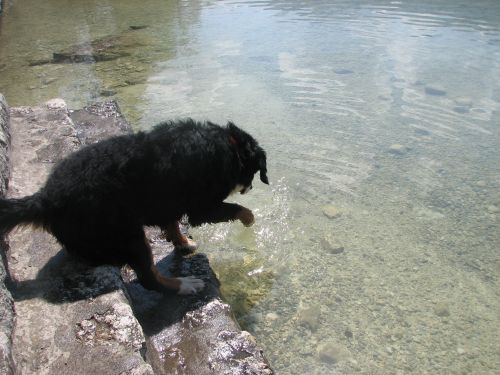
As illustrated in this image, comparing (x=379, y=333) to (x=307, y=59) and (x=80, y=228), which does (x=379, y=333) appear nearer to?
(x=80, y=228)

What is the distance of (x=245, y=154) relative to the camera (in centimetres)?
317

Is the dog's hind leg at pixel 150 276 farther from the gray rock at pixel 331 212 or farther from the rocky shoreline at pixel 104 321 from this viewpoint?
the gray rock at pixel 331 212

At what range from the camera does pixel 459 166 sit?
5531 mm

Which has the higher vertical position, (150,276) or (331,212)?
(150,276)

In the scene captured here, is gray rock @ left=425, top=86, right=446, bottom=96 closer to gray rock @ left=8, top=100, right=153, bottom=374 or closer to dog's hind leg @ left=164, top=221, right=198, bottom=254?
dog's hind leg @ left=164, top=221, right=198, bottom=254

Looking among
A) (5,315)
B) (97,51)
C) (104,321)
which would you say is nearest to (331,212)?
(104,321)

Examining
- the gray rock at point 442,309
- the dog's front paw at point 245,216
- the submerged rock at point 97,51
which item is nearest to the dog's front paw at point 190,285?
the dog's front paw at point 245,216

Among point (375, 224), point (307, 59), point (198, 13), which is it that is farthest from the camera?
point (198, 13)

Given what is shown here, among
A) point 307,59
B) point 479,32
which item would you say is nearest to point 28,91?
point 307,59

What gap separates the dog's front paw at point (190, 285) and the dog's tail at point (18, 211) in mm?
1031

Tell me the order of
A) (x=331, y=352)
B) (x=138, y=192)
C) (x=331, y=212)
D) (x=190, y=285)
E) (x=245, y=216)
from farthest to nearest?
(x=331, y=212) → (x=245, y=216) → (x=331, y=352) → (x=190, y=285) → (x=138, y=192)

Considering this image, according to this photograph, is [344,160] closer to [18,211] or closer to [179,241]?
[179,241]

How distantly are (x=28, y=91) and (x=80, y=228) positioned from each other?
22.1ft

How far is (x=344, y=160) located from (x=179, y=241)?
2.92m
